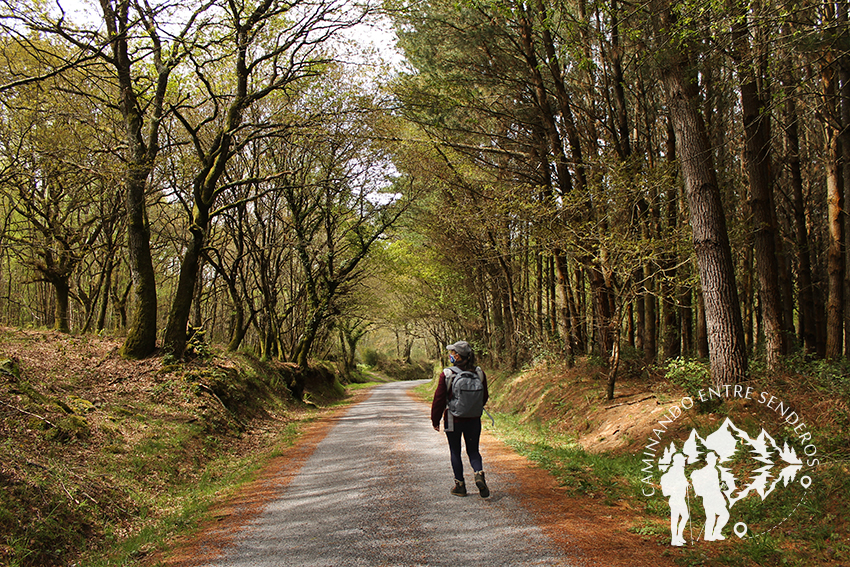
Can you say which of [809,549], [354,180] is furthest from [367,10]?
[809,549]

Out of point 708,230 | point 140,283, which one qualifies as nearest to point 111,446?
point 140,283

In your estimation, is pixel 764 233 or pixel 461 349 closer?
pixel 461 349

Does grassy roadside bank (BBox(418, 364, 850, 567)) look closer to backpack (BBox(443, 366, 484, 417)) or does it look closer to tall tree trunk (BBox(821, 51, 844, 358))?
backpack (BBox(443, 366, 484, 417))

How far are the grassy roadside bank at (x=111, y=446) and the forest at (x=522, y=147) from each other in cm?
136

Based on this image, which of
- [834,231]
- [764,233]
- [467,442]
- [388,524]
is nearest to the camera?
[388,524]

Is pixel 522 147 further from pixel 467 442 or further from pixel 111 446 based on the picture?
pixel 111 446

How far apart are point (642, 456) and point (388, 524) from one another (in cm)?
408

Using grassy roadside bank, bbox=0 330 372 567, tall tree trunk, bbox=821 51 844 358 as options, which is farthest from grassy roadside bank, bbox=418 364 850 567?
grassy roadside bank, bbox=0 330 372 567

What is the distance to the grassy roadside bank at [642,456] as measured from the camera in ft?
13.1

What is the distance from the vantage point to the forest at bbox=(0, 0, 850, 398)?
739 centimetres

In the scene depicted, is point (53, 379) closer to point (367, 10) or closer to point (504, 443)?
point (504, 443)

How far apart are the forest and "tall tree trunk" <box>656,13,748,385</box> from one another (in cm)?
3

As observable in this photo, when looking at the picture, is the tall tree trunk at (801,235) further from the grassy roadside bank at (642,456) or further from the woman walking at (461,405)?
the woman walking at (461,405)

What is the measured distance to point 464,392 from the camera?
562cm
